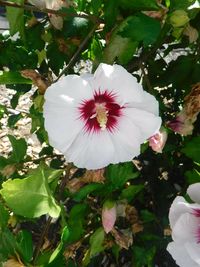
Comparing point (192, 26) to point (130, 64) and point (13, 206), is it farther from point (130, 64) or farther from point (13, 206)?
point (13, 206)

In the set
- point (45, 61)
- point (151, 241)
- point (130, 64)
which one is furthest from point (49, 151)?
point (130, 64)

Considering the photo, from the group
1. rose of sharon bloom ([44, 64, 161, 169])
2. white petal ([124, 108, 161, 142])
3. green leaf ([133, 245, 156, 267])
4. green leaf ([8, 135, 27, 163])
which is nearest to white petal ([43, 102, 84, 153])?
rose of sharon bloom ([44, 64, 161, 169])

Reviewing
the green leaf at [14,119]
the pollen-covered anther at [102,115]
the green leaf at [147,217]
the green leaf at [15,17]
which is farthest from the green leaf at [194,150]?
the green leaf at [14,119]

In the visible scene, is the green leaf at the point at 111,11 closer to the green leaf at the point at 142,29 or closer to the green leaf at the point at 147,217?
the green leaf at the point at 142,29

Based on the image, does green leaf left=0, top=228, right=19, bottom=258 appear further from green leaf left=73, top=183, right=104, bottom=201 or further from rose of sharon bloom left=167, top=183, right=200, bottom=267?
rose of sharon bloom left=167, top=183, right=200, bottom=267

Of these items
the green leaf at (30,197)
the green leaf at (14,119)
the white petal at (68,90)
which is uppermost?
the white petal at (68,90)
